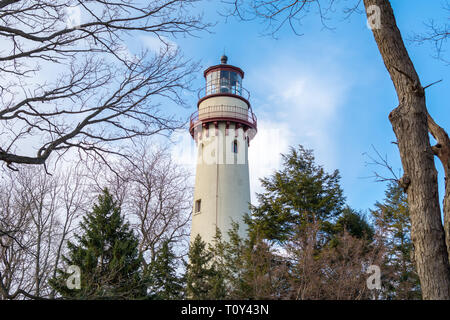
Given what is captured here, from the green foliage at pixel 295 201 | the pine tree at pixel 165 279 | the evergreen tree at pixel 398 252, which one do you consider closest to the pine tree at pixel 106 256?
the pine tree at pixel 165 279

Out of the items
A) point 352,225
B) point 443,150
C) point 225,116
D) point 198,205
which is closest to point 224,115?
point 225,116

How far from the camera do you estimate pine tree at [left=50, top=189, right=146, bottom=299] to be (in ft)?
38.6

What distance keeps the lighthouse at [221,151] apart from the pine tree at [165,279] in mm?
4593

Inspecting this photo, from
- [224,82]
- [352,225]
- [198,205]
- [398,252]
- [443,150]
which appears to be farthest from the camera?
[224,82]

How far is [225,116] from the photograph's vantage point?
2014 centimetres

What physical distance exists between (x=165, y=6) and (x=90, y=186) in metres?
14.1

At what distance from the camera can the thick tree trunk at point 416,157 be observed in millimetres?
4637

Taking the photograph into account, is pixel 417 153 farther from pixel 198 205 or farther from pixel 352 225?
pixel 198 205

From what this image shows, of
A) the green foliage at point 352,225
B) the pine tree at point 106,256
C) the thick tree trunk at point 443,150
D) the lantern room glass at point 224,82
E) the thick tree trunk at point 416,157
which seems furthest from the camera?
the lantern room glass at point 224,82

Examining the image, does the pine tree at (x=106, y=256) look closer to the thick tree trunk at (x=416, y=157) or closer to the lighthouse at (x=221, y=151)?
the lighthouse at (x=221, y=151)

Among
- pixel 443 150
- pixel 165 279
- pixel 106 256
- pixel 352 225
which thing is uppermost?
pixel 352 225

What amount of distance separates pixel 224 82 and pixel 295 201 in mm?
9584
